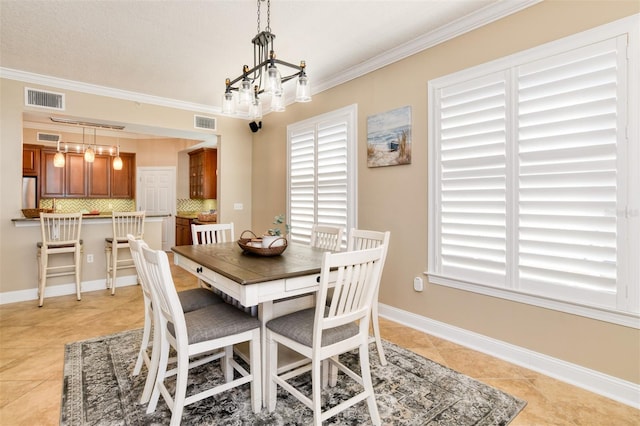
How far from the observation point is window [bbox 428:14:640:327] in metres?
1.96

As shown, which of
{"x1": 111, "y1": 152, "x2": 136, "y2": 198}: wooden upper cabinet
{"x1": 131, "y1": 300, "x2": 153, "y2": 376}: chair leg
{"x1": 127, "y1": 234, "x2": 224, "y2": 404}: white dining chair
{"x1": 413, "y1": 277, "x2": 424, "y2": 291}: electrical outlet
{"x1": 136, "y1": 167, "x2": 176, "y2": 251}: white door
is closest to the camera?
{"x1": 127, "y1": 234, "x2": 224, "y2": 404}: white dining chair

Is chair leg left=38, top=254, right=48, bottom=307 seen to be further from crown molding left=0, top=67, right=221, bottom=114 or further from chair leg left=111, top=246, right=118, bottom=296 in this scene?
crown molding left=0, top=67, right=221, bottom=114

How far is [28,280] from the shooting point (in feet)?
13.2

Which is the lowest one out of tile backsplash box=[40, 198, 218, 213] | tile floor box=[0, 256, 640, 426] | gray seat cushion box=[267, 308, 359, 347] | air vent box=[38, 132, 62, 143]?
tile floor box=[0, 256, 640, 426]

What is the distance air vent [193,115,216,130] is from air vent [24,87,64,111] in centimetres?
163

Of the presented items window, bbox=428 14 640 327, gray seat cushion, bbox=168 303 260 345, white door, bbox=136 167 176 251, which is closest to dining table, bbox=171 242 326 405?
gray seat cushion, bbox=168 303 260 345

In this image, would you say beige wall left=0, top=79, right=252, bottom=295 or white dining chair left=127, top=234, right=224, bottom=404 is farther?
beige wall left=0, top=79, right=252, bottom=295

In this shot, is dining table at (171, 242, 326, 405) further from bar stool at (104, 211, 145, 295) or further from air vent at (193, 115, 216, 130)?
air vent at (193, 115, 216, 130)

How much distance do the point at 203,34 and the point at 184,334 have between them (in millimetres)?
2596

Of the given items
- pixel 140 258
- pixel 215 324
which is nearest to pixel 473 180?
pixel 215 324

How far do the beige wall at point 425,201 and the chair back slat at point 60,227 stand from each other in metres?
3.19

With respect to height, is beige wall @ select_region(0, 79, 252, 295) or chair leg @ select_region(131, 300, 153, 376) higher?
beige wall @ select_region(0, 79, 252, 295)

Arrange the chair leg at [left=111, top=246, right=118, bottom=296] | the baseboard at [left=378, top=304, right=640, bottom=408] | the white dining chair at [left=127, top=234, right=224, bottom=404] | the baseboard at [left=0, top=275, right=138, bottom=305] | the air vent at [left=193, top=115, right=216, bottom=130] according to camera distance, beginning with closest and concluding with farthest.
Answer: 1. the white dining chair at [left=127, top=234, right=224, bottom=404]
2. the baseboard at [left=378, top=304, right=640, bottom=408]
3. the baseboard at [left=0, top=275, right=138, bottom=305]
4. the chair leg at [left=111, top=246, right=118, bottom=296]
5. the air vent at [left=193, top=115, right=216, bottom=130]

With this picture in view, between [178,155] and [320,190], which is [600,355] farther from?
[178,155]
